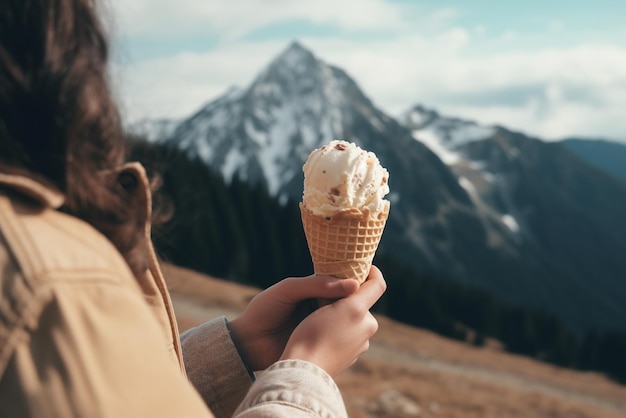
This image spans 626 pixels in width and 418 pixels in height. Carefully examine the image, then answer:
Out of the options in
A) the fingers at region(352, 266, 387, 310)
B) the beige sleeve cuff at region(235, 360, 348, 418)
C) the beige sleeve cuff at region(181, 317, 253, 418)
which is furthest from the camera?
the beige sleeve cuff at region(181, 317, 253, 418)

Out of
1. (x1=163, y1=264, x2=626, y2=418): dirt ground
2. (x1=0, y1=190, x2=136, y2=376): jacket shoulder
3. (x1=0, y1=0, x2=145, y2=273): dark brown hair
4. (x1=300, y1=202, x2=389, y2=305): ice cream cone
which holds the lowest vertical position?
(x1=163, y1=264, x2=626, y2=418): dirt ground

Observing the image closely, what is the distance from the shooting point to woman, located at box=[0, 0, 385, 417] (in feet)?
3.70

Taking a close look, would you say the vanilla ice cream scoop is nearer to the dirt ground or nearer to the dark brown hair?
the dirt ground

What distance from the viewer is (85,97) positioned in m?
1.39

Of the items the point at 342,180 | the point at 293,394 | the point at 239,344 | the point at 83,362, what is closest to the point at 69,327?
the point at 83,362

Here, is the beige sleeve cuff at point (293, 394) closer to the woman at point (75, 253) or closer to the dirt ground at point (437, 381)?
the woman at point (75, 253)

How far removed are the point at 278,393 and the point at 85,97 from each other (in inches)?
34.5

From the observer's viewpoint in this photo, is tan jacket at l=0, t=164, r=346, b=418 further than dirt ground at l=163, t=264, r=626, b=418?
No

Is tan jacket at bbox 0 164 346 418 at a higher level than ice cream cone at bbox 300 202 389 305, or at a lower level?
higher

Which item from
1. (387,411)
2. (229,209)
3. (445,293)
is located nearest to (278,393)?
(387,411)

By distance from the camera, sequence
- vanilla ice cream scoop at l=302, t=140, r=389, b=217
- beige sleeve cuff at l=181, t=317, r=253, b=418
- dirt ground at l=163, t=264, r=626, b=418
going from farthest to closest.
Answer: dirt ground at l=163, t=264, r=626, b=418 < vanilla ice cream scoop at l=302, t=140, r=389, b=217 < beige sleeve cuff at l=181, t=317, r=253, b=418

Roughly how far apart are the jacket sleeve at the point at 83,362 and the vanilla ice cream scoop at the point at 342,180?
1.98m

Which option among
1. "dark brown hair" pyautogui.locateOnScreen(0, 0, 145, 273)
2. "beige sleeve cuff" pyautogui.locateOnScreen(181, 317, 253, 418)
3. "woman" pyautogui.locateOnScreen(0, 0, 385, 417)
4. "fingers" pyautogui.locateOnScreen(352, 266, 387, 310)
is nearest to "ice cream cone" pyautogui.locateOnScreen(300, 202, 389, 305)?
"fingers" pyautogui.locateOnScreen(352, 266, 387, 310)

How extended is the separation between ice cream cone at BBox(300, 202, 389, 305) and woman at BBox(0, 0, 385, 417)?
1388 millimetres
